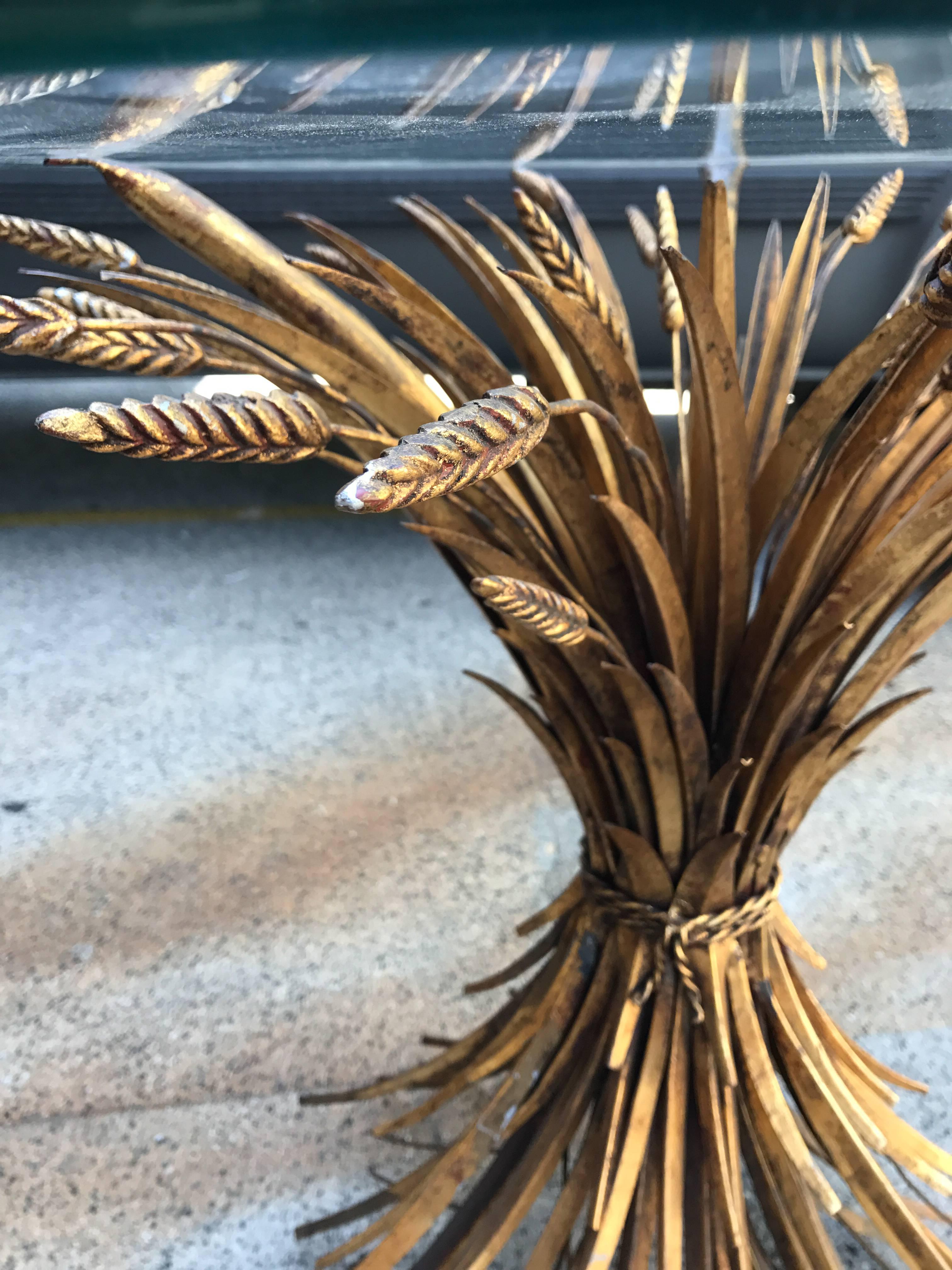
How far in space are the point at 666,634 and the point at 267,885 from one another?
71 cm

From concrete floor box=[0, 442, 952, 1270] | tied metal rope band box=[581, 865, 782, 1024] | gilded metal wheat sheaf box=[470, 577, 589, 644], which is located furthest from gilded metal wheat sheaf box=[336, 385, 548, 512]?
concrete floor box=[0, 442, 952, 1270]

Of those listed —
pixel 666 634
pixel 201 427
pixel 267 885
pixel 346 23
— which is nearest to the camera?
pixel 346 23

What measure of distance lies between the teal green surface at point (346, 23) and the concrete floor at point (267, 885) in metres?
0.66

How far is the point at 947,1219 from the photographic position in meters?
0.60

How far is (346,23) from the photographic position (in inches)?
6.6

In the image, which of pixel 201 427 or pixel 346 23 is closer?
pixel 346 23

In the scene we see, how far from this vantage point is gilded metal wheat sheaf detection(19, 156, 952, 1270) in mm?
418

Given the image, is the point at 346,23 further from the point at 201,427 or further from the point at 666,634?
the point at 666,634

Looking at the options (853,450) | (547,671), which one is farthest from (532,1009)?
(853,450)

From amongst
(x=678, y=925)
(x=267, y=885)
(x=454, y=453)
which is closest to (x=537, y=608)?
(x=454, y=453)

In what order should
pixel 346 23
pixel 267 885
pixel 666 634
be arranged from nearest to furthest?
pixel 346 23 < pixel 666 634 < pixel 267 885

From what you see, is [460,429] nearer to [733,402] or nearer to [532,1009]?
[733,402]

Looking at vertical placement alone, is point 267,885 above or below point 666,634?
below

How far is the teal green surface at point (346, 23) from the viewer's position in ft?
0.53
